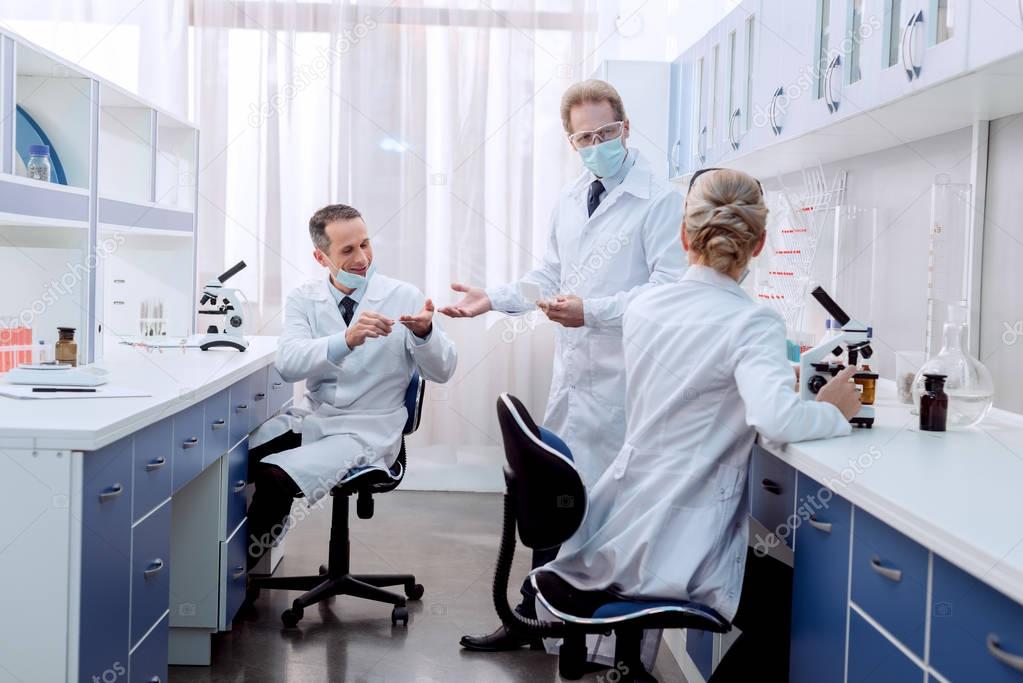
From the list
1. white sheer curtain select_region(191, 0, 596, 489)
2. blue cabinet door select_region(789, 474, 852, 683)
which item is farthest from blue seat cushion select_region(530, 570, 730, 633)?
white sheer curtain select_region(191, 0, 596, 489)

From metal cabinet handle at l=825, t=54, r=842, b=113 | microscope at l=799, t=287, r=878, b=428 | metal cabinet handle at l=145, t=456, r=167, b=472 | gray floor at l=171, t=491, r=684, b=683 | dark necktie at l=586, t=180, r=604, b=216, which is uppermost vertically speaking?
metal cabinet handle at l=825, t=54, r=842, b=113

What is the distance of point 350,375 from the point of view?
3014 millimetres

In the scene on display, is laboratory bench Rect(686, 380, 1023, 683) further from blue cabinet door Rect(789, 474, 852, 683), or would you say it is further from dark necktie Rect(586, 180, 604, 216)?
dark necktie Rect(586, 180, 604, 216)

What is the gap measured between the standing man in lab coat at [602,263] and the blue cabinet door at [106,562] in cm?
Result: 98

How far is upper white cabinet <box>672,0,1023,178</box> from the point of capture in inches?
68.4

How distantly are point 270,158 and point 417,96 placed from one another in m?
0.75

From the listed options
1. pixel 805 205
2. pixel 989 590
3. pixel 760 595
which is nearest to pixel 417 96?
pixel 805 205

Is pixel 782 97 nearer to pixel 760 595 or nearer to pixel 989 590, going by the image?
pixel 760 595

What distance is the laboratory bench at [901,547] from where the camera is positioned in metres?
1.14

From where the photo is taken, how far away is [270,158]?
4.71 metres

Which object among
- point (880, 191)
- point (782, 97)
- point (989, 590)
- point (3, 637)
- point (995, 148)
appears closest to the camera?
point (989, 590)

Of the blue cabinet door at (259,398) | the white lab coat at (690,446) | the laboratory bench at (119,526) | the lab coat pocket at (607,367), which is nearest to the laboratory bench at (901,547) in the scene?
the white lab coat at (690,446)

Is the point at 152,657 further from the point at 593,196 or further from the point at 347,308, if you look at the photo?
the point at 593,196

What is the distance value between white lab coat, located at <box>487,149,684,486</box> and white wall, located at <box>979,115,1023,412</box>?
72 cm
